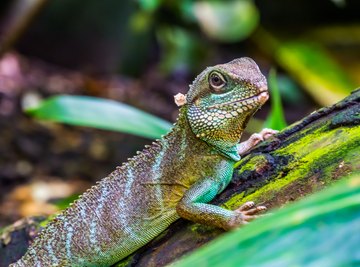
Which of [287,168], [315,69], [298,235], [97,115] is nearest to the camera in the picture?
[298,235]

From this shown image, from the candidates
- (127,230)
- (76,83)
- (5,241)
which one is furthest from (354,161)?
(76,83)

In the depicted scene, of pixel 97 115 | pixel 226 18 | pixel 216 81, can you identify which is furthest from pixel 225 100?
pixel 226 18

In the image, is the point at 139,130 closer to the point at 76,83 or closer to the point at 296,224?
the point at 296,224

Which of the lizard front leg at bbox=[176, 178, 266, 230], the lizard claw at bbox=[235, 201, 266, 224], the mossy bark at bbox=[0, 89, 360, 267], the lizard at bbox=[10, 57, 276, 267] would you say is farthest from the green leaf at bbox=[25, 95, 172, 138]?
the lizard claw at bbox=[235, 201, 266, 224]

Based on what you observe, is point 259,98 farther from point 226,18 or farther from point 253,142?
point 226,18

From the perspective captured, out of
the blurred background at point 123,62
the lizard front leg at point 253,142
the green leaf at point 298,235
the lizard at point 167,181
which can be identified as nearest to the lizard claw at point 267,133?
the lizard front leg at point 253,142
